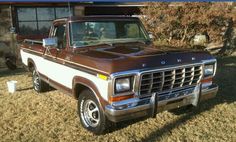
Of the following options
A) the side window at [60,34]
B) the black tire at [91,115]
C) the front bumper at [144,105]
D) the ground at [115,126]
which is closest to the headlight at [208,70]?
the front bumper at [144,105]

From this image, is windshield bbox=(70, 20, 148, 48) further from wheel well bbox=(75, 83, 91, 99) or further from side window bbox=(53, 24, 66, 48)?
wheel well bbox=(75, 83, 91, 99)

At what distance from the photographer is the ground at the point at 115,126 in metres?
4.81

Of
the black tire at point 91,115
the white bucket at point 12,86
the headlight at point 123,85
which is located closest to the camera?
the headlight at point 123,85

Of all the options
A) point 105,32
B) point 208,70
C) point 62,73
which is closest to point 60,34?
point 62,73

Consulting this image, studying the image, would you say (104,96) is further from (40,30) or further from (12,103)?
(40,30)

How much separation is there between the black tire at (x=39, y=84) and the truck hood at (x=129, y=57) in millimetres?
2525

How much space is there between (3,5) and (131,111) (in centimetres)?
1218

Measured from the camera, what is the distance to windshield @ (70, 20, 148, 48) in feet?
17.6

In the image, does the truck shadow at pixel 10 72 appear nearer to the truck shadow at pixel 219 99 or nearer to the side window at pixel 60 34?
the side window at pixel 60 34

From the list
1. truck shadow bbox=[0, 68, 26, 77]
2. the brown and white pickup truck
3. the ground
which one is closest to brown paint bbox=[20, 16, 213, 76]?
the brown and white pickup truck

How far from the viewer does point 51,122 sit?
5.50 m

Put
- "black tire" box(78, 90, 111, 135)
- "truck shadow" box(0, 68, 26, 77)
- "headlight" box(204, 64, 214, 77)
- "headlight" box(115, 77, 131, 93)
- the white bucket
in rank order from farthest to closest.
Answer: "truck shadow" box(0, 68, 26, 77)
the white bucket
"headlight" box(204, 64, 214, 77)
"black tire" box(78, 90, 111, 135)
"headlight" box(115, 77, 131, 93)

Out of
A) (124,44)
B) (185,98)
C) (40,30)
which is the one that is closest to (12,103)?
(124,44)

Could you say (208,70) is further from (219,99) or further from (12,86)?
(12,86)
